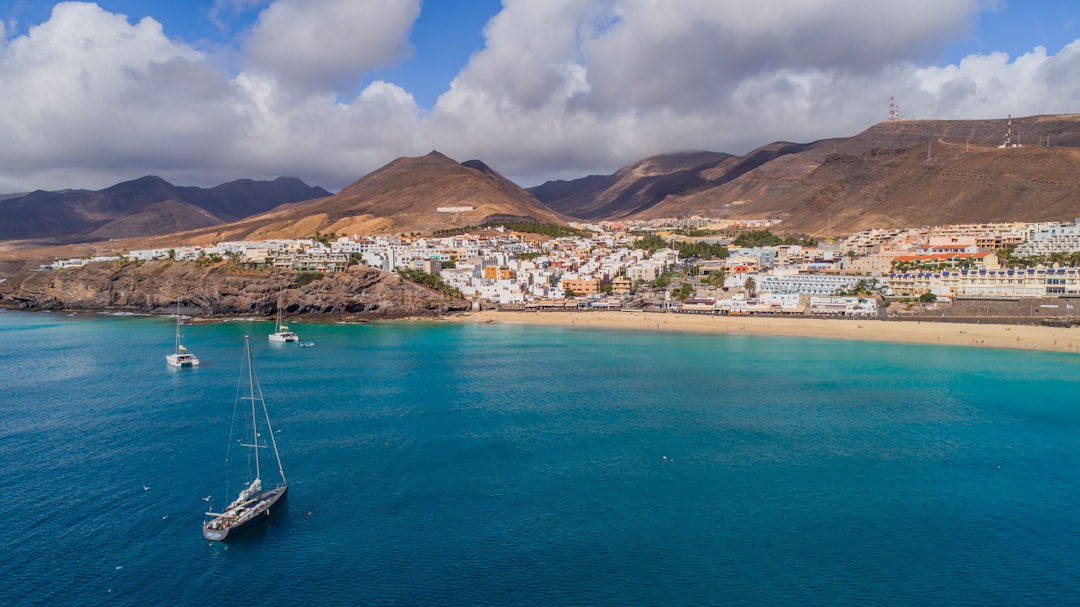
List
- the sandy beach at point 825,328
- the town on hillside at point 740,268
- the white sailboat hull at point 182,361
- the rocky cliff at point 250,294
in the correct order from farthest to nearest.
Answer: the rocky cliff at point 250,294, the town on hillside at point 740,268, the sandy beach at point 825,328, the white sailboat hull at point 182,361

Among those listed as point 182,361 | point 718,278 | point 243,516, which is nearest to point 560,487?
point 243,516

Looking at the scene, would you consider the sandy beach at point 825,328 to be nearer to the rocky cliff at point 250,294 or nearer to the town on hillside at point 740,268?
the town on hillside at point 740,268

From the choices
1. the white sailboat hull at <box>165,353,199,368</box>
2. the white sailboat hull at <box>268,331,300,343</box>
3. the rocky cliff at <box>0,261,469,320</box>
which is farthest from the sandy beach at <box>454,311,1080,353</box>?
the white sailboat hull at <box>165,353,199,368</box>

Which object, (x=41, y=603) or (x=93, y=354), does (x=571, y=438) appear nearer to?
(x=41, y=603)

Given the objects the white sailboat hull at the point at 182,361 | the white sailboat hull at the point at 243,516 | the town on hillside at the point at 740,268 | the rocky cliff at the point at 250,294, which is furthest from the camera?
the rocky cliff at the point at 250,294

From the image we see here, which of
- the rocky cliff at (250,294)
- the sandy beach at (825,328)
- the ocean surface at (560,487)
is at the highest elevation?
the rocky cliff at (250,294)

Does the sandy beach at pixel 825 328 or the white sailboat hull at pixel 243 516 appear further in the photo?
the sandy beach at pixel 825 328

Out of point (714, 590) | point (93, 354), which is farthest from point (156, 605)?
point (93, 354)

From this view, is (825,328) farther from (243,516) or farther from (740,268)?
(243,516)

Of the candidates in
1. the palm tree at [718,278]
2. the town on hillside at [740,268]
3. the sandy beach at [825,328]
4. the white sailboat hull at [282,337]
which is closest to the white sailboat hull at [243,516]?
the white sailboat hull at [282,337]
